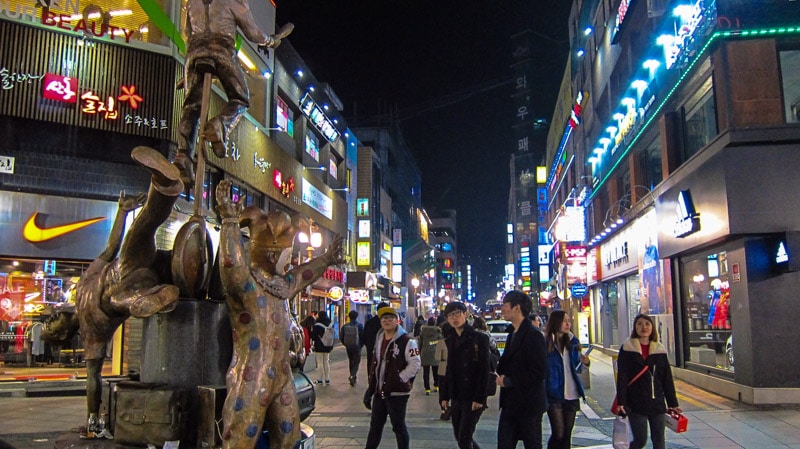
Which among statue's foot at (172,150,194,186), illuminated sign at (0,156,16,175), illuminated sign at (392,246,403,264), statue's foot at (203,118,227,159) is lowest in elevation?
statue's foot at (172,150,194,186)

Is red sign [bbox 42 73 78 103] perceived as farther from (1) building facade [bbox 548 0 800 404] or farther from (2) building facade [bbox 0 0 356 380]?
(1) building facade [bbox 548 0 800 404]

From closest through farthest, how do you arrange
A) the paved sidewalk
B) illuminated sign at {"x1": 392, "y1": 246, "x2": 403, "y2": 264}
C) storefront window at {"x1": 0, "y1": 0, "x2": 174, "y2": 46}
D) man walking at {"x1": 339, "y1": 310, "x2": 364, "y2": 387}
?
the paved sidewalk < storefront window at {"x1": 0, "y1": 0, "x2": 174, "y2": 46} < man walking at {"x1": 339, "y1": 310, "x2": 364, "y2": 387} < illuminated sign at {"x1": 392, "y1": 246, "x2": 403, "y2": 264}

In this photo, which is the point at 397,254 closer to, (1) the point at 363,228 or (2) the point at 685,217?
(1) the point at 363,228

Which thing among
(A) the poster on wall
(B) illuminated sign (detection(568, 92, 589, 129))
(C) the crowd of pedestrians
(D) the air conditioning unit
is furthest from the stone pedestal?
Result: (B) illuminated sign (detection(568, 92, 589, 129))

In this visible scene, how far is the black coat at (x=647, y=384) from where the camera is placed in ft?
19.5

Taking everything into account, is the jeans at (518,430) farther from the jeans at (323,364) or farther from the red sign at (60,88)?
the red sign at (60,88)

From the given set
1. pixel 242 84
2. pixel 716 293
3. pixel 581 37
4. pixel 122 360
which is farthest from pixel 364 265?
pixel 242 84

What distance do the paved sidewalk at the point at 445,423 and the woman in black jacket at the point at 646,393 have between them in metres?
2.10

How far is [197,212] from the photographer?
4879 mm

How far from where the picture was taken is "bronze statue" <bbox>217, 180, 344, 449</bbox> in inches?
166

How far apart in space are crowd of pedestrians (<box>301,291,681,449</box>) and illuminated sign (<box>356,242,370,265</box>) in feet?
111

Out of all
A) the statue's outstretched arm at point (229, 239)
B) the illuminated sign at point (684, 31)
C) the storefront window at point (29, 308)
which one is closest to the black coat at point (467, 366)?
the statue's outstretched arm at point (229, 239)

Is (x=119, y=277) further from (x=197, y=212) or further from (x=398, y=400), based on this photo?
(x=398, y=400)

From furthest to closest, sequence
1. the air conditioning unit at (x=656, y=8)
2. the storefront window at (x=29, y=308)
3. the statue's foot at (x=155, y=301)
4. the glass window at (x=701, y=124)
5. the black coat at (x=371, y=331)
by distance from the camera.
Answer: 1. the air conditioning unit at (x=656, y=8)
2. the storefront window at (x=29, y=308)
3. the glass window at (x=701, y=124)
4. the black coat at (x=371, y=331)
5. the statue's foot at (x=155, y=301)
